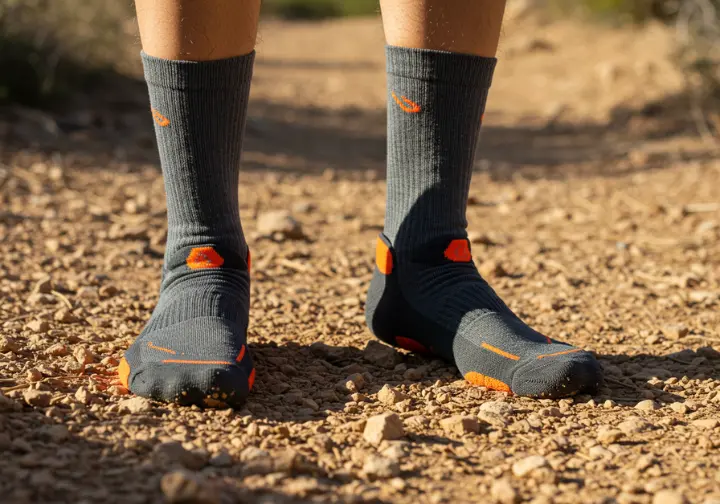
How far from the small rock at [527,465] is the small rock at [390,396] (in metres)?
0.26

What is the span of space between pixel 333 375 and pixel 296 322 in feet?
1.04

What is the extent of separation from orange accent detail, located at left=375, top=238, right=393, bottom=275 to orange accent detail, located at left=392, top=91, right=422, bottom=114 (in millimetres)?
235

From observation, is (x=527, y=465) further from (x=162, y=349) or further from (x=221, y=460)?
(x=162, y=349)

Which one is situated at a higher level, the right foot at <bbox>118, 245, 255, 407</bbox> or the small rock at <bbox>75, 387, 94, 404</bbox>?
the right foot at <bbox>118, 245, 255, 407</bbox>

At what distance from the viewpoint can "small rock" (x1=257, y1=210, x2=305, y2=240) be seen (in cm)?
243

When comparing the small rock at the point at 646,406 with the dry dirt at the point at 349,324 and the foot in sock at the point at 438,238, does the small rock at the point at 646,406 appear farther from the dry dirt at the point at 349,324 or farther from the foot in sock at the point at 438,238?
the foot in sock at the point at 438,238

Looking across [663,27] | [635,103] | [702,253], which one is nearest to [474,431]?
[702,253]

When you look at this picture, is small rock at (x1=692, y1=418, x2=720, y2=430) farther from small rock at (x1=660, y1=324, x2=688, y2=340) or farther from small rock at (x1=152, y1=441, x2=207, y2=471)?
small rock at (x1=152, y1=441, x2=207, y2=471)

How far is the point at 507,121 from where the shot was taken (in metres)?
4.73

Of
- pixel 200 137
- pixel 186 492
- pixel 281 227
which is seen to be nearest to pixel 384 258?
pixel 200 137

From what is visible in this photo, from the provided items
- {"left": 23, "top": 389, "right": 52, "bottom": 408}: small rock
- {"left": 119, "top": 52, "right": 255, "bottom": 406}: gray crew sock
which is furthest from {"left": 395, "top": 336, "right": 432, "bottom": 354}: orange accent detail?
{"left": 23, "top": 389, "right": 52, "bottom": 408}: small rock

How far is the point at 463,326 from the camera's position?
4.73 feet

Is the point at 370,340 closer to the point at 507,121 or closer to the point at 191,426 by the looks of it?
the point at 191,426

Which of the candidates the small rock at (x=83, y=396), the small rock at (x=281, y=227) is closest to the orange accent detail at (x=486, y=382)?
the small rock at (x=83, y=396)
